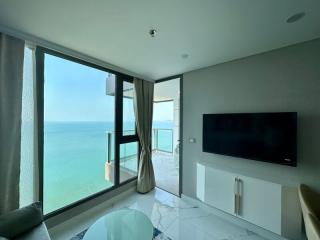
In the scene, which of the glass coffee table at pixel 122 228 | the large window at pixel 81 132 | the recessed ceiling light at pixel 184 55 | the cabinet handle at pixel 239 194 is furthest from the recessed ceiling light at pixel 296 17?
the large window at pixel 81 132

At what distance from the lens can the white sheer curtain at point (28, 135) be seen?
184 centimetres

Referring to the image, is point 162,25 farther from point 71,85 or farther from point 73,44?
point 71,85

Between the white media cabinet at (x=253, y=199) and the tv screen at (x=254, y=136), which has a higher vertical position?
the tv screen at (x=254, y=136)

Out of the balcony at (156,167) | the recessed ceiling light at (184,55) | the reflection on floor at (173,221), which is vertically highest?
the recessed ceiling light at (184,55)

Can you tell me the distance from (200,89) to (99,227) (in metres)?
2.44

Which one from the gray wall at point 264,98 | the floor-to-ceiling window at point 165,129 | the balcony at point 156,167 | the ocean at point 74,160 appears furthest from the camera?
the floor-to-ceiling window at point 165,129

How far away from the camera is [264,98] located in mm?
2121

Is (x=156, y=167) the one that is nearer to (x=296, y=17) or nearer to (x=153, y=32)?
(x=153, y=32)

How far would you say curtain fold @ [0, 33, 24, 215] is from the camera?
5.35 feet

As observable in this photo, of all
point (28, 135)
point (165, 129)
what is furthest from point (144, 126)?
point (165, 129)

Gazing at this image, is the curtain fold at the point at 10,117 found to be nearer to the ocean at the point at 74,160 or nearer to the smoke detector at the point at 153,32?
the ocean at the point at 74,160

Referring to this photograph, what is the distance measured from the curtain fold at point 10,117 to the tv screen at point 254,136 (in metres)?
2.46

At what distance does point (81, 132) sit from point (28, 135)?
798 mm

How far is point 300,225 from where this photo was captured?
1751 millimetres
